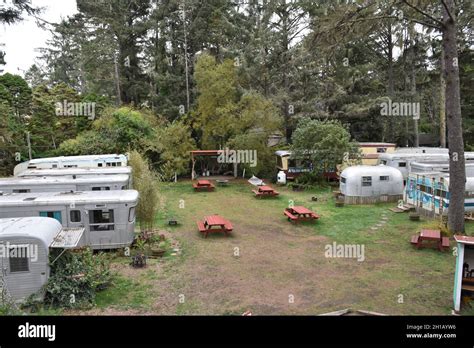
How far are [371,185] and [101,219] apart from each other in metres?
15.4

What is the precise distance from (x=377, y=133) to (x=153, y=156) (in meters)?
22.8

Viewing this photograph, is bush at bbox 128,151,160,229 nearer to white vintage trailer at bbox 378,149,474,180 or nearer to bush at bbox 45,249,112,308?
bush at bbox 45,249,112,308

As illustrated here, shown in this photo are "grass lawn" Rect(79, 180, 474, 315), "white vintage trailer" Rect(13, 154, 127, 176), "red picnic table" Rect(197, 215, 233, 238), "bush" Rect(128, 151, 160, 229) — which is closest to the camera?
"grass lawn" Rect(79, 180, 474, 315)

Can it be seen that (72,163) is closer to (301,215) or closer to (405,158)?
(301,215)

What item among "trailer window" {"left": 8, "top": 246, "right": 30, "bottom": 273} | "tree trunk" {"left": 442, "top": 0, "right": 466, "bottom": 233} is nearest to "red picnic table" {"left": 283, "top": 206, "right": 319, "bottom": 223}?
"tree trunk" {"left": 442, "top": 0, "right": 466, "bottom": 233}

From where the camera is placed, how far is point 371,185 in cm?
2211

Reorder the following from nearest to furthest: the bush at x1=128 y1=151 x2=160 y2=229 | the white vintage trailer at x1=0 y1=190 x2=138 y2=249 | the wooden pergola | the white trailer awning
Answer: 1. the white trailer awning
2. the white vintage trailer at x1=0 y1=190 x2=138 y2=249
3. the bush at x1=128 y1=151 x2=160 y2=229
4. the wooden pergola

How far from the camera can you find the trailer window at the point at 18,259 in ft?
30.3

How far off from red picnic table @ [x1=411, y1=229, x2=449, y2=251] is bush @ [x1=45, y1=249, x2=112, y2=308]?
427 inches

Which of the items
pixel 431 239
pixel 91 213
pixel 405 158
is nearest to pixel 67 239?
pixel 91 213

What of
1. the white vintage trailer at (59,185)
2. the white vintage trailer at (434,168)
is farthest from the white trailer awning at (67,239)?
the white vintage trailer at (434,168)

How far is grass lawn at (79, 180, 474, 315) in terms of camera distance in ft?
31.1

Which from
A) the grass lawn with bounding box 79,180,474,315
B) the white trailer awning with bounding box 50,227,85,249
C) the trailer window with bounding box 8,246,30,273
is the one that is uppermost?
the white trailer awning with bounding box 50,227,85,249
